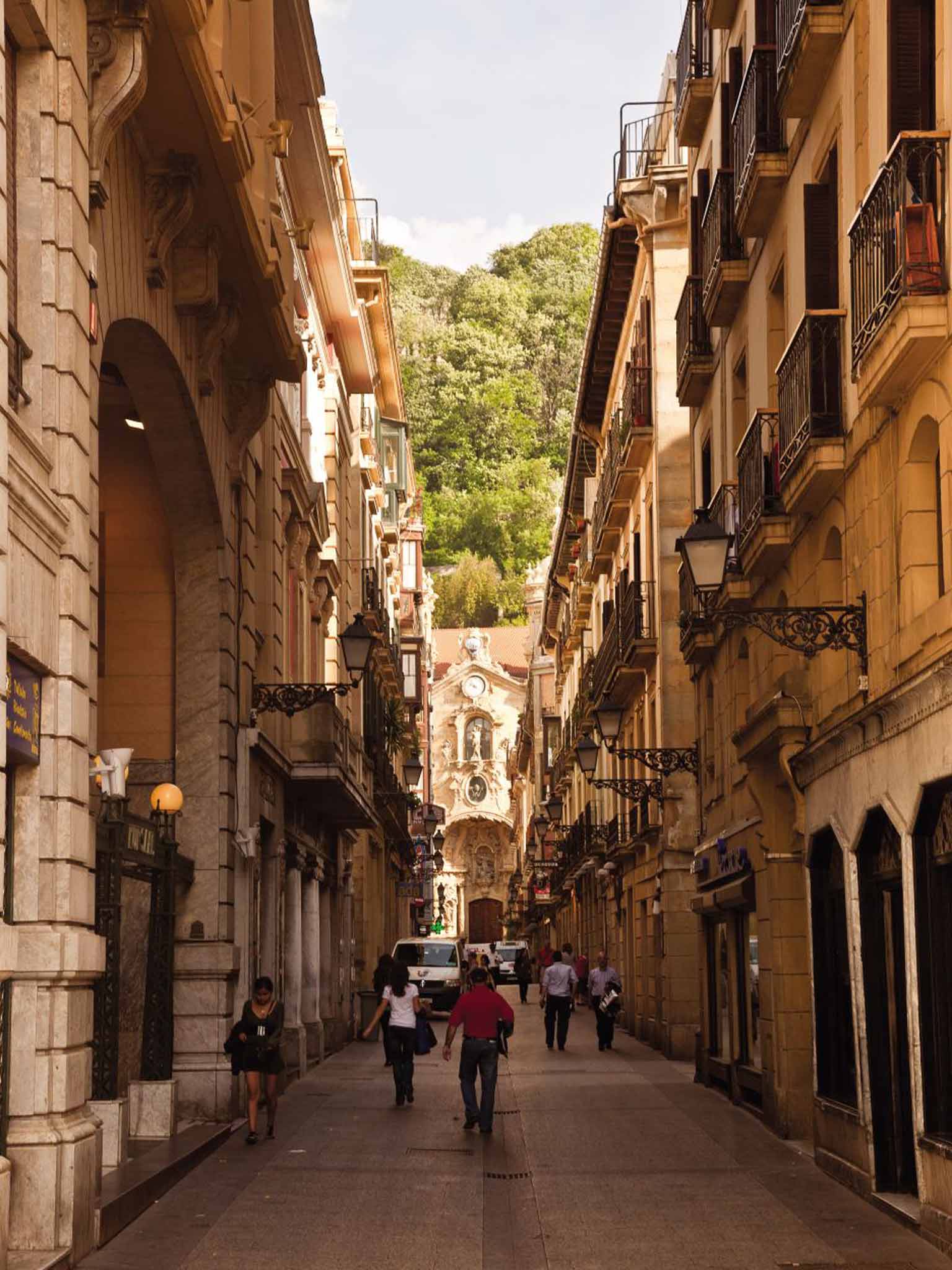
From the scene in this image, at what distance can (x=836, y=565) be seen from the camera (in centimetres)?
1664

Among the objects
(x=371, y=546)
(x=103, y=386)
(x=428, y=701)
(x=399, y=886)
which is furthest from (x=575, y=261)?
(x=103, y=386)

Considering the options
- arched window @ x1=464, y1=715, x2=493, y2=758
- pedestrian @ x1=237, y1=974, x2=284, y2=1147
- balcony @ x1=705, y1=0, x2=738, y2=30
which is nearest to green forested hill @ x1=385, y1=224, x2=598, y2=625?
arched window @ x1=464, y1=715, x2=493, y2=758

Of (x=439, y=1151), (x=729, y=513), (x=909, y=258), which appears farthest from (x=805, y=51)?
(x=439, y=1151)

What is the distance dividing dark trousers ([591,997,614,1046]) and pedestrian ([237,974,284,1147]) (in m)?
15.5

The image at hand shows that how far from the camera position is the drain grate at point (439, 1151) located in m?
17.4

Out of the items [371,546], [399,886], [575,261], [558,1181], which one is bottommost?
[558,1181]

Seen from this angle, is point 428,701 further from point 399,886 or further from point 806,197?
point 806,197

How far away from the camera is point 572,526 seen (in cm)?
5625

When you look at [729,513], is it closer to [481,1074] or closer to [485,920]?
[481,1074]

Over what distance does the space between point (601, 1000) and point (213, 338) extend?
60.7ft

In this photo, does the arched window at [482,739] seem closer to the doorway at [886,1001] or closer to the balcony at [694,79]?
the balcony at [694,79]

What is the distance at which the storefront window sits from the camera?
2372cm

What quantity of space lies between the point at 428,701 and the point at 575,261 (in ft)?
163

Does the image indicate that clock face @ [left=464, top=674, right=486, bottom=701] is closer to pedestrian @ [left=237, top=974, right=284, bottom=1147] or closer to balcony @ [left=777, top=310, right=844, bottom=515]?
pedestrian @ [left=237, top=974, right=284, bottom=1147]
